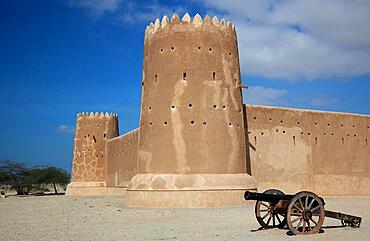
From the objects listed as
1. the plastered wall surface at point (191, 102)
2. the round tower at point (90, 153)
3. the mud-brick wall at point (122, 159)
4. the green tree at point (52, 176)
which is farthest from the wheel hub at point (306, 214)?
the green tree at point (52, 176)

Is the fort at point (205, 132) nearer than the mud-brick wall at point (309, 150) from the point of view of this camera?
Yes

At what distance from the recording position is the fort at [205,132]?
1512cm

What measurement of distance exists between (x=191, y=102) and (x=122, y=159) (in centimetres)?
1202

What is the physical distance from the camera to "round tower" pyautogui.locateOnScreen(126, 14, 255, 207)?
15.0 meters

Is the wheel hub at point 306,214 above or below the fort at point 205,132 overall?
below

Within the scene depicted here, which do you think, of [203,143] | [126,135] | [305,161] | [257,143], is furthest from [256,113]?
[126,135]

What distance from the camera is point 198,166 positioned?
49.8 feet

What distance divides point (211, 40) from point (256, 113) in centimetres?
429

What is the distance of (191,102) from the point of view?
15.6 metres

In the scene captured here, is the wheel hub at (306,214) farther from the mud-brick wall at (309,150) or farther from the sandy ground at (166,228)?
the mud-brick wall at (309,150)

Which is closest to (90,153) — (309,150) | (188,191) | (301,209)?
(309,150)

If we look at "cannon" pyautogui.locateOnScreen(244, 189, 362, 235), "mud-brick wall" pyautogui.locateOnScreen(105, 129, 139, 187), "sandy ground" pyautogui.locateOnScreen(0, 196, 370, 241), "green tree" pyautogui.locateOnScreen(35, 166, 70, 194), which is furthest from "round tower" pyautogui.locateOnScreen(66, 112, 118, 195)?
"cannon" pyautogui.locateOnScreen(244, 189, 362, 235)

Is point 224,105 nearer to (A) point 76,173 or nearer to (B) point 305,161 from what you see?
(B) point 305,161

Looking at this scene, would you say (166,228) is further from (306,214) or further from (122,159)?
(122,159)
